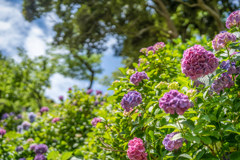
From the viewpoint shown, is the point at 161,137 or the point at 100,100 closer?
the point at 161,137

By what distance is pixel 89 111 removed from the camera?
4.46 m

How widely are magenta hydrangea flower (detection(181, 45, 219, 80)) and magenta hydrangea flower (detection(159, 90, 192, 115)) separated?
32 cm

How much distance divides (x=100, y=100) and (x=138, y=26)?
320 inches

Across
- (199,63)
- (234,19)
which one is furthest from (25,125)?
(234,19)

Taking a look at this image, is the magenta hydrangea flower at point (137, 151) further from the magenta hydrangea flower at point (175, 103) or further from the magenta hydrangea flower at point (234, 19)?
the magenta hydrangea flower at point (234, 19)

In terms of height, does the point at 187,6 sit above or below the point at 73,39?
above

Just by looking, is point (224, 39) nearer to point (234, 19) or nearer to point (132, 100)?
Result: point (234, 19)

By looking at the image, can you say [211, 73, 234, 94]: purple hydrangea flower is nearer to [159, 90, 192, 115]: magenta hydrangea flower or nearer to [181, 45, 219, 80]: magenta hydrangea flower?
[181, 45, 219, 80]: magenta hydrangea flower

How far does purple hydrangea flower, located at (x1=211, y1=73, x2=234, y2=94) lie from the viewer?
148cm

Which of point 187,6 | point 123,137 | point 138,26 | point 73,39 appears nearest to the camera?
point 123,137

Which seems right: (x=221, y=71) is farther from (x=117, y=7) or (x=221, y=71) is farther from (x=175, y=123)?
(x=117, y=7)

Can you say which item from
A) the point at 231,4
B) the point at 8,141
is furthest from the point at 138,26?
the point at 8,141

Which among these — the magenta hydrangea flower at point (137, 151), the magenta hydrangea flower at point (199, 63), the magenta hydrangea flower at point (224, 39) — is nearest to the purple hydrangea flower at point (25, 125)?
the magenta hydrangea flower at point (137, 151)

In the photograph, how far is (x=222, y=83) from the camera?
1482mm
